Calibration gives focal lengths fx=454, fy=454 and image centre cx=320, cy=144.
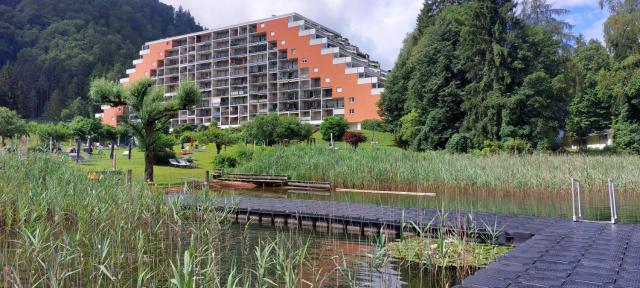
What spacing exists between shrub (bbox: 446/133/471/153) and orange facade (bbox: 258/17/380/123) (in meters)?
21.0

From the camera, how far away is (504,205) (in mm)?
13344

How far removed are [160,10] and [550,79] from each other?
11776cm

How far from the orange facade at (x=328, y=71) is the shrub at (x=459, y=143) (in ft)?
68.7

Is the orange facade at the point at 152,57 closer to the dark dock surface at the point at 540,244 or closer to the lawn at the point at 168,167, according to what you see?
the lawn at the point at 168,167

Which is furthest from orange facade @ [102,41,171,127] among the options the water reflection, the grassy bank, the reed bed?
the water reflection

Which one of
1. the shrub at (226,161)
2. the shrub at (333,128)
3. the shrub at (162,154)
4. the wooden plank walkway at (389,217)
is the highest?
the shrub at (333,128)

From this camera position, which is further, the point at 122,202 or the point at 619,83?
the point at 619,83

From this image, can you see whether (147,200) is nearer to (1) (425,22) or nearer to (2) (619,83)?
(2) (619,83)

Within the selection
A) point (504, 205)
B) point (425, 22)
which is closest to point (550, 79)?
point (425, 22)

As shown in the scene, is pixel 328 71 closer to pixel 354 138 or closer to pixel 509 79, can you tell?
pixel 354 138

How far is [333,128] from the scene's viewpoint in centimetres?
4450

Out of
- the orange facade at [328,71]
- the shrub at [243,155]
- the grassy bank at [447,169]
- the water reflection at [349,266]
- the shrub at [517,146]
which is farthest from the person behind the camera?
the orange facade at [328,71]

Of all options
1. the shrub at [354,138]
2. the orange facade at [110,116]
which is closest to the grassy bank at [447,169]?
the shrub at [354,138]

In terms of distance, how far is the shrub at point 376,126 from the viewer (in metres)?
45.5
